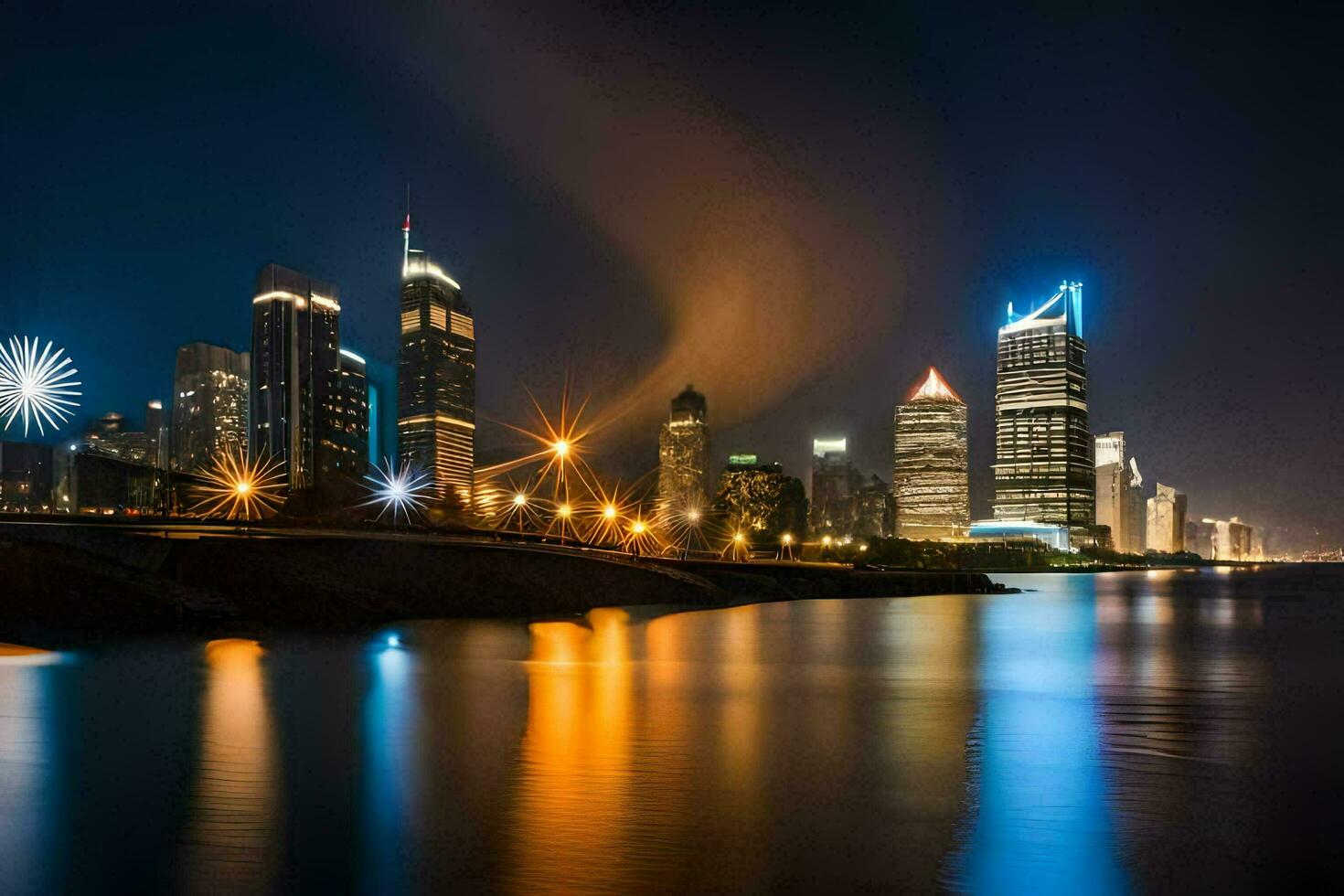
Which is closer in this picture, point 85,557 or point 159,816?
point 159,816

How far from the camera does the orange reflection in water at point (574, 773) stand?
514 inches

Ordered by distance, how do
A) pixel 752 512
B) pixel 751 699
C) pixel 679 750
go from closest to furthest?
pixel 679 750, pixel 751 699, pixel 752 512

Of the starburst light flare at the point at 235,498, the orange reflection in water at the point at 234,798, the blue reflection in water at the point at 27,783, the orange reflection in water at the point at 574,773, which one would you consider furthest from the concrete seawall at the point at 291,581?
the orange reflection in water at the point at 574,773

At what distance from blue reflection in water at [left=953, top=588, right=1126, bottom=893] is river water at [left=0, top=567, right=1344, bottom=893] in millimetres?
84

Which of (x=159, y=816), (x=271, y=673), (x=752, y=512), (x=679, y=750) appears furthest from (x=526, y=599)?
(x=752, y=512)

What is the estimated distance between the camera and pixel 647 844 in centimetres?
1377

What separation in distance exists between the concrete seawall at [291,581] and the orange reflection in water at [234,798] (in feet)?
86.1

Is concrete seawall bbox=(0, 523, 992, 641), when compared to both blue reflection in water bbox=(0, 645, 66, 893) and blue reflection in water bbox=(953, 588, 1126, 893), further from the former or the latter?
blue reflection in water bbox=(953, 588, 1126, 893)

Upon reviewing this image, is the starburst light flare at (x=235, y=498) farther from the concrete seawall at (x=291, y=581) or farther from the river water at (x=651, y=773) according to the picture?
the river water at (x=651, y=773)

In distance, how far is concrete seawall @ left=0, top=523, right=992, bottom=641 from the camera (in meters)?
51.2

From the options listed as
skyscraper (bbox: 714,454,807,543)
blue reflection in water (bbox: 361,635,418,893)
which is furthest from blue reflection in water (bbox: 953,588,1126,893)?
skyscraper (bbox: 714,454,807,543)

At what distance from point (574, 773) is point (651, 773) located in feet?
4.79

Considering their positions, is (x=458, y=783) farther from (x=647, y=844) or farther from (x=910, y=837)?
(x=910, y=837)

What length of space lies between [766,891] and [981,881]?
289 cm
